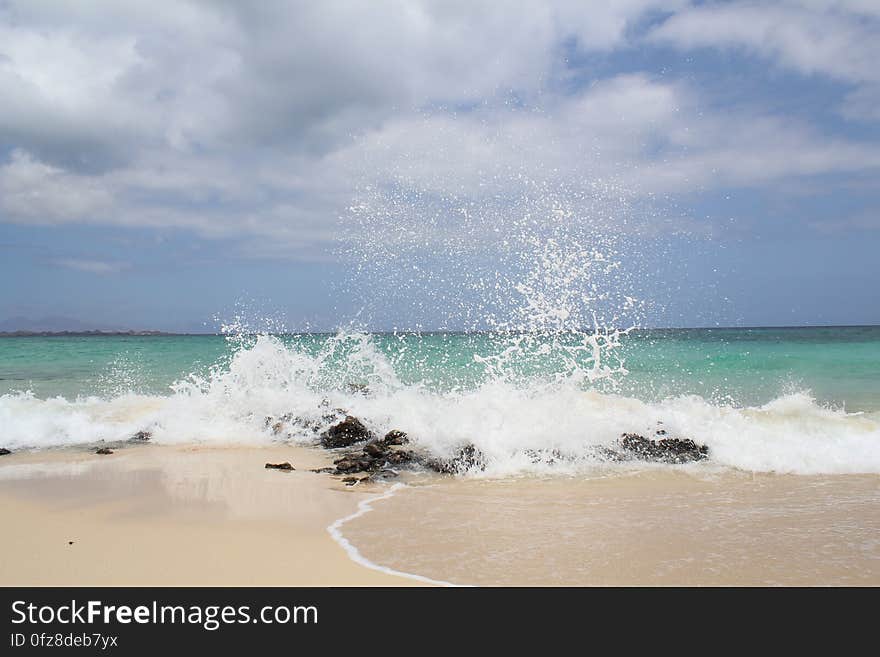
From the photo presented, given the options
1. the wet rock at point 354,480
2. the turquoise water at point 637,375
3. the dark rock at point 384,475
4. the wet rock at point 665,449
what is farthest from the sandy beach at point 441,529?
the turquoise water at point 637,375

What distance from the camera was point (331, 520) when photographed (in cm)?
617

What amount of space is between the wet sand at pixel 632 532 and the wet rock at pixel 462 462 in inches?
21.1

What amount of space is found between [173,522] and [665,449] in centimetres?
668

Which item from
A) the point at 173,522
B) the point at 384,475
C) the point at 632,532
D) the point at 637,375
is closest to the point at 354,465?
the point at 384,475

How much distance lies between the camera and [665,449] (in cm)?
916

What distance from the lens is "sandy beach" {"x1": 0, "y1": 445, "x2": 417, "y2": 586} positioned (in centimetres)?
464

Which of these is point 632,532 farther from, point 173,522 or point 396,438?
point 396,438

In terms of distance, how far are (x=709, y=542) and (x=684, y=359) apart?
82.6ft

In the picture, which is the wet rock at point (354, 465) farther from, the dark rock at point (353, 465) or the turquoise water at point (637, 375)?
the turquoise water at point (637, 375)

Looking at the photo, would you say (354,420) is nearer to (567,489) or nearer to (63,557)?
(567,489)

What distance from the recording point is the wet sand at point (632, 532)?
4.70m

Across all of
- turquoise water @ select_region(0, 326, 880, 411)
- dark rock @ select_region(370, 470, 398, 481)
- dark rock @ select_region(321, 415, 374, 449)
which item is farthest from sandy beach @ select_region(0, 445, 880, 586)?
turquoise water @ select_region(0, 326, 880, 411)
